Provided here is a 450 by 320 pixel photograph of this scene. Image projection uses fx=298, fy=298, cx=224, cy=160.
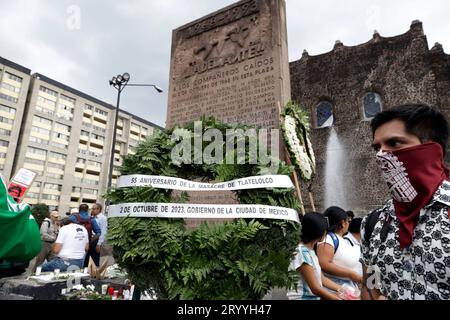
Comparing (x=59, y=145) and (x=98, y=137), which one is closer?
(x=59, y=145)

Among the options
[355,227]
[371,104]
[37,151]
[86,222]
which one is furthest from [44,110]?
[355,227]

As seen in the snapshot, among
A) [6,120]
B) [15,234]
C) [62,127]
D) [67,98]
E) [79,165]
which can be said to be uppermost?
[67,98]

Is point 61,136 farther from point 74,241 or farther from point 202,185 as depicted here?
point 202,185

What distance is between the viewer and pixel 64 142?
63.6 metres

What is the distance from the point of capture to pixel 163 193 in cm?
256

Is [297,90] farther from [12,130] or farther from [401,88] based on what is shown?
[12,130]

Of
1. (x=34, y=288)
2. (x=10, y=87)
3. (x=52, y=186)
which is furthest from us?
(x=52, y=186)

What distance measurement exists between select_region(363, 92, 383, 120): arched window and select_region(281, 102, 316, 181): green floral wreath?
1420 cm

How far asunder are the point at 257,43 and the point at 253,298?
198 inches

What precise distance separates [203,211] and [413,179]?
1474 millimetres

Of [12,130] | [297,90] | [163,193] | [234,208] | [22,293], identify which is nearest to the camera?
[234,208]

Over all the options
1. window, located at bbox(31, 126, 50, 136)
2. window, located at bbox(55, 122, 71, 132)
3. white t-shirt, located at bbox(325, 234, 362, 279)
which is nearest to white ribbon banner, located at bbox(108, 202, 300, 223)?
white t-shirt, located at bbox(325, 234, 362, 279)

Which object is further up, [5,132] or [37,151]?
[5,132]

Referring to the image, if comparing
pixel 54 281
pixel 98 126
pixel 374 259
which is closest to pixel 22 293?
pixel 54 281
